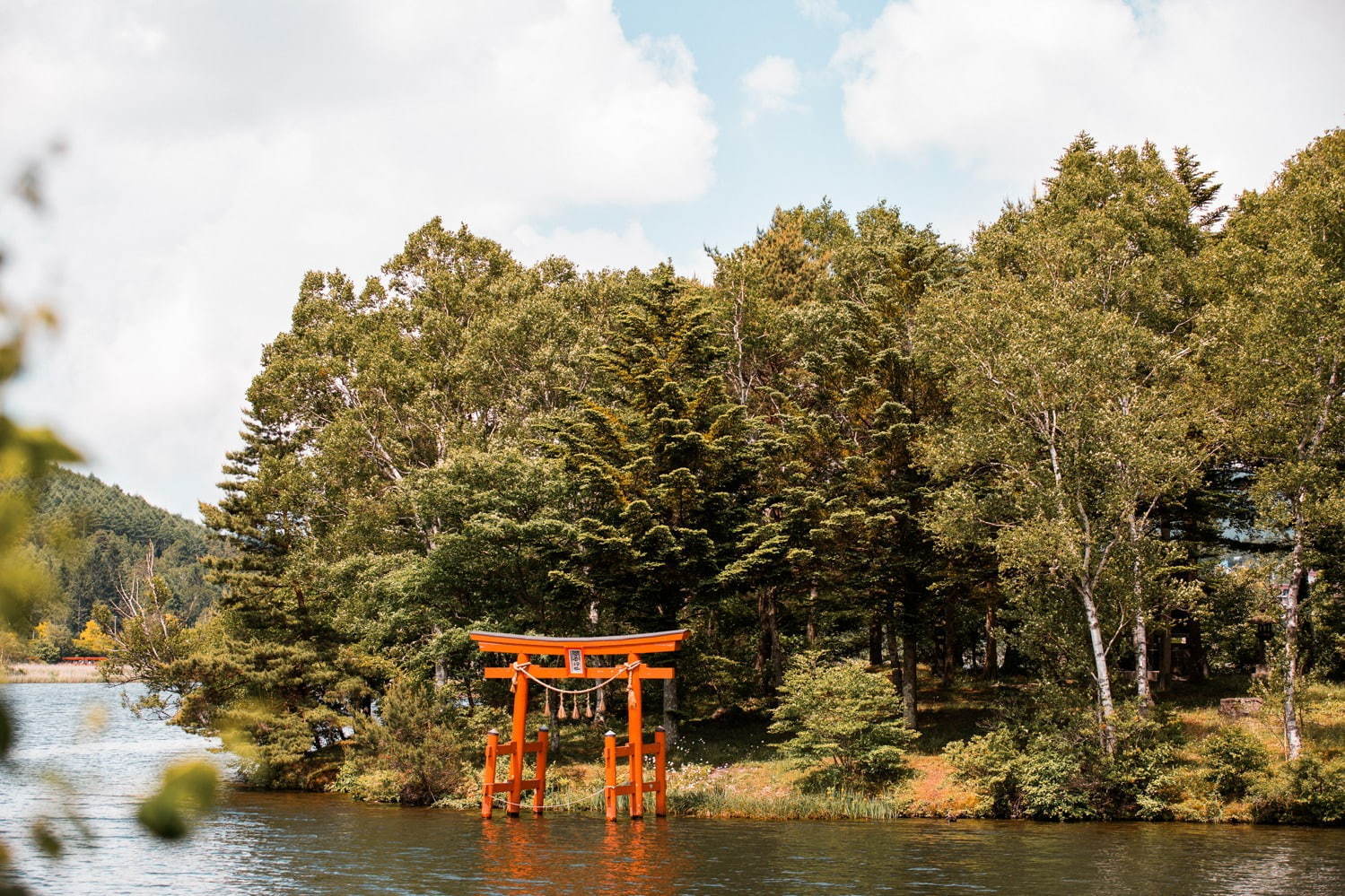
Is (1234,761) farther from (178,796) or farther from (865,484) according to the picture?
(178,796)

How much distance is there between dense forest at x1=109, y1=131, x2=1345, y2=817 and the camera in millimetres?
25500

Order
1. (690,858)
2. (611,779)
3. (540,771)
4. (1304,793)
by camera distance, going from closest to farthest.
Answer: (690,858) → (1304,793) → (611,779) → (540,771)

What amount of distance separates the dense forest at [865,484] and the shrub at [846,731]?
0.96m

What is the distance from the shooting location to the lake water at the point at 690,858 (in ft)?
53.3

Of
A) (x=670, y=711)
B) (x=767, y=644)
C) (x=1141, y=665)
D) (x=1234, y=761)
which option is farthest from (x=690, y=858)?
(x=767, y=644)

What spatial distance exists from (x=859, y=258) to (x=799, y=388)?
A: 5.14 meters

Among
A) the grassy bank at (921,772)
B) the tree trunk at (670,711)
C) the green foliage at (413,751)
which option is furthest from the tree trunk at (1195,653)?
the green foliage at (413,751)

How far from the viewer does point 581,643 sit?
86.7 ft

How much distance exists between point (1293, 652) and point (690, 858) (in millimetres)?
14748

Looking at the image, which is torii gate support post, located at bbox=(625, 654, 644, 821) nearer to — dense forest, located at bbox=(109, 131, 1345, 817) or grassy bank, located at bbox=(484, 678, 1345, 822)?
grassy bank, located at bbox=(484, 678, 1345, 822)

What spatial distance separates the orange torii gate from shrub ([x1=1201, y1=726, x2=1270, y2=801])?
12039 millimetres

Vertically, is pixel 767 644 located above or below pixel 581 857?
above

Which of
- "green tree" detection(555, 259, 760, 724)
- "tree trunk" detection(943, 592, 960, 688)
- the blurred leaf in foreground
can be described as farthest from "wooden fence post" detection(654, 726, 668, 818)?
the blurred leaf in foreground

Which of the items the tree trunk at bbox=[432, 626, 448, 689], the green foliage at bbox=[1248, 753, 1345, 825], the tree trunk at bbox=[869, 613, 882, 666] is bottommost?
the green foliage at bbox=[1248, 753, 1345, 825]
